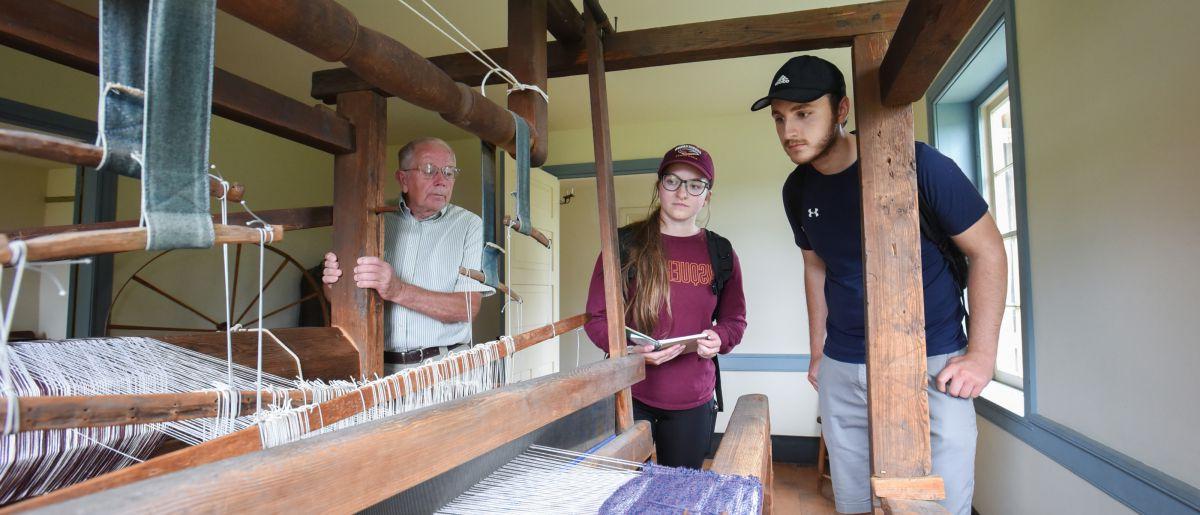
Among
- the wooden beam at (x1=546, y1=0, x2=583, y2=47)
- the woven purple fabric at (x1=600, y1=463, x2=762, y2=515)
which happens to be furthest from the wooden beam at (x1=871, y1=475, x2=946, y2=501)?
the wooden beam at (x1=546, y1=0, x2=583, y2=47)

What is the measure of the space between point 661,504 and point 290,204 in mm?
4678

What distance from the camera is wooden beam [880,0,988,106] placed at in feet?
2.81

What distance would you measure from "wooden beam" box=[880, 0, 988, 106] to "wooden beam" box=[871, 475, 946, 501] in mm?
736

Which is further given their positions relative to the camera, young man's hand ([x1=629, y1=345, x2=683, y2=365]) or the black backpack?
the black backpack

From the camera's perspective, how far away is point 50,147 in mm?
436

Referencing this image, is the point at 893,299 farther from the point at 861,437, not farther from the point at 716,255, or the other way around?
the point at 716,255

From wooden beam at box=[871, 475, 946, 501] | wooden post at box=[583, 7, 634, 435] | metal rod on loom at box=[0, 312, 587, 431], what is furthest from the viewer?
wooden post at box=[583, 7, 634, 435]

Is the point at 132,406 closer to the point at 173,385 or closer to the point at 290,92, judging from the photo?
the point at 173,385

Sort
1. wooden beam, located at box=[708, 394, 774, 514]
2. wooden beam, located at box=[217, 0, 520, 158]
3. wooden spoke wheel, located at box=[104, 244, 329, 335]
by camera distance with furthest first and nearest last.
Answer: wooden spoke wheel, located at box=[104, 244, 329, 335]
wooden beam, located at box=[708, 394, 774, 514]
wooden beam, located at box=[217, 0, 520, 158]

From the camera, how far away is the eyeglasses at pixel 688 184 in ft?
5.62

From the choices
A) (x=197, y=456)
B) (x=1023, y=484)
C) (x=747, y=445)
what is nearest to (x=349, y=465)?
(x=197, y=456)

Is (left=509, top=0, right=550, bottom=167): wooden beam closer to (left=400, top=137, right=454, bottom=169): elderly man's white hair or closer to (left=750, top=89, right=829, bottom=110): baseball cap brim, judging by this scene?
(left=750, top=89, right=829, bottom=110): baseball cap brim

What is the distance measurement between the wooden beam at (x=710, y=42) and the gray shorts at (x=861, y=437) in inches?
30.0

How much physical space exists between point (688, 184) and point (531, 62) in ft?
1.90
